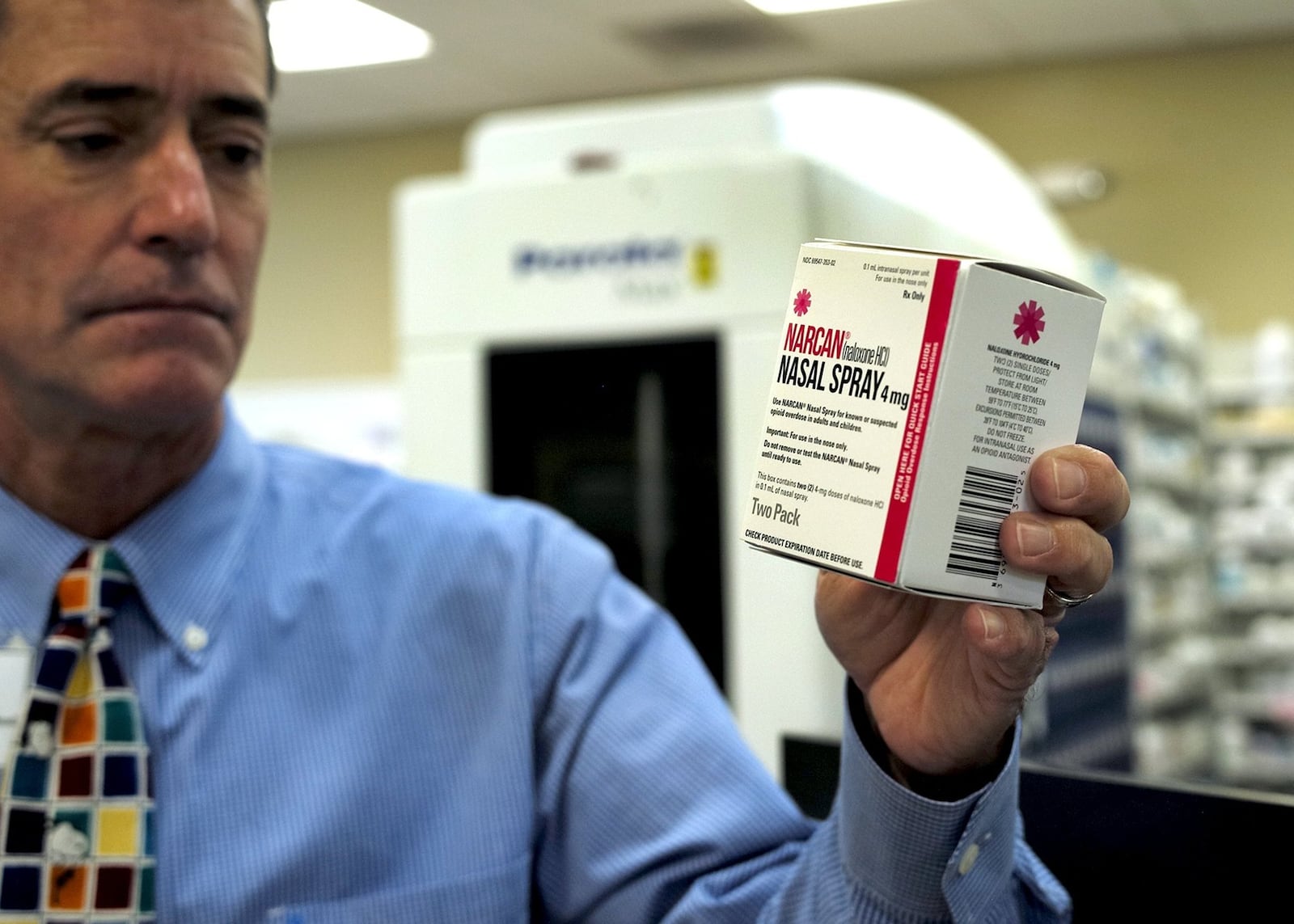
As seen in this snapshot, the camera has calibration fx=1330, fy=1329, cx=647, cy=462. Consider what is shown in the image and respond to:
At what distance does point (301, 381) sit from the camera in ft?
23.2

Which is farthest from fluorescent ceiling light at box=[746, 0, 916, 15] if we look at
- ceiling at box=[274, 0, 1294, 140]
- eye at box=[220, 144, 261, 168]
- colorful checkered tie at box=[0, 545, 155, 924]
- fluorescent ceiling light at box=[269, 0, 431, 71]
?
colorful checkered tie at box=[0, 545, 155, 924]

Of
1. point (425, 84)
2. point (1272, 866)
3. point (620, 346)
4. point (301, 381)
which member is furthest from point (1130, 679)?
point (301, 381)

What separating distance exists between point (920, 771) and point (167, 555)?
587 mm

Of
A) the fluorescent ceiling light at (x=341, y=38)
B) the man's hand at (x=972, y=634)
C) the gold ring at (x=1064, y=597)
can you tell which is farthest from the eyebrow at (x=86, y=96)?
the fluorescent ceiling light at (x=341, y=38)

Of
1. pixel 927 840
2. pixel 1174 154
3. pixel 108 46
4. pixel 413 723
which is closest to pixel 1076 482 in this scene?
pixel 927 840


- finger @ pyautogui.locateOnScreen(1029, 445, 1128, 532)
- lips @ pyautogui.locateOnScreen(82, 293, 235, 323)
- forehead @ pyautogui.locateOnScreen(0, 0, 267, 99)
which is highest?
forehead @ pyautogui.locateOnScreen(0, 0, 267, 99)

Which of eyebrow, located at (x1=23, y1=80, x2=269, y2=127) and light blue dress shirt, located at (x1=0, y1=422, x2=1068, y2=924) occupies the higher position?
eyebrow, located at (x1=23, y1=80, x2=269, y2=127)

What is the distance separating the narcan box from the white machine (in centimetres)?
129

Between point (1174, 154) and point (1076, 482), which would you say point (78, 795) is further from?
point (1174, 154)

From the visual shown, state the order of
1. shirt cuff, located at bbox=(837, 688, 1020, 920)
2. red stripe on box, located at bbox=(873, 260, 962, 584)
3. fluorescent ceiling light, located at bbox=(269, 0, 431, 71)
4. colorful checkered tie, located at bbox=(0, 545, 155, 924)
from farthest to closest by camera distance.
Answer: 1. fluorescent ceiling light, located at bbox=(269, 0, 431, 71)
2. colorful checkered tie, located at bbox=(0, 545, 155, 924)
3. shirt cuff, located at bbox=(837, 688, 1020, 920)
4. red stripe on box, located at bbox=(873, 260, 962, 584)

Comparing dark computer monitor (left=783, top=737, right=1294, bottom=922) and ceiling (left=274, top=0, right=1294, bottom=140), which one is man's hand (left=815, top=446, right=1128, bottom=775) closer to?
dark computer monitor (left=783, top=737, right=1294, bottom=922)

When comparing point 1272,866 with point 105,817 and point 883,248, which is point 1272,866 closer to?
point 883,248

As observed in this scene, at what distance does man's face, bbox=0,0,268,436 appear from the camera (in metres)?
0.90

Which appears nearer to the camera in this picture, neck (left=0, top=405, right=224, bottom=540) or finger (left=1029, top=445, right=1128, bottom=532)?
finger (left=1029, top=445, right=1128, bottom=532)
